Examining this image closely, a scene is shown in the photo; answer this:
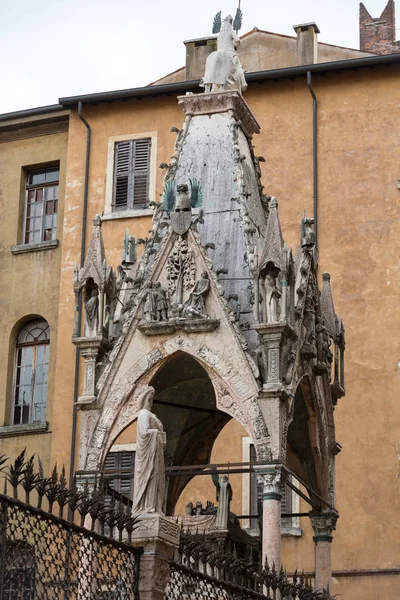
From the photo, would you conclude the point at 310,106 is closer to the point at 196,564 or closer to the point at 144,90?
the point at 144,90

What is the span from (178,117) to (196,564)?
1925cm

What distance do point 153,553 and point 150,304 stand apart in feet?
16.9

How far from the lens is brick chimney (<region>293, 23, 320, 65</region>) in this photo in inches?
1243

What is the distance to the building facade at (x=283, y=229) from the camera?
27312 millimetres

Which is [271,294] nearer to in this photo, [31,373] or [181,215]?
[181,215]

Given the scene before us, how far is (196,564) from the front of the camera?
1373 cm

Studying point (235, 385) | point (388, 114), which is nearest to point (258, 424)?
point (235, 385)

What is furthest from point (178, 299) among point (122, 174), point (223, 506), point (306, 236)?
point (122, 174)

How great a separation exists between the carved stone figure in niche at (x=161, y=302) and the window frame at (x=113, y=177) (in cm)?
1343

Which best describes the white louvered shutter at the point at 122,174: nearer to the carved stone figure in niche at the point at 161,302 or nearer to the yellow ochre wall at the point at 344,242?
the yellow ochre wall at the point at 344,242

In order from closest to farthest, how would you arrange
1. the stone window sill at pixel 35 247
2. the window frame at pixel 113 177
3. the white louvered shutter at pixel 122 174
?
the window frame at pixel 113 177 → the white louvered shutter at pixel 122 174 → the stone window sill at pixel 35 247

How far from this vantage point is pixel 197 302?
17.5 meters

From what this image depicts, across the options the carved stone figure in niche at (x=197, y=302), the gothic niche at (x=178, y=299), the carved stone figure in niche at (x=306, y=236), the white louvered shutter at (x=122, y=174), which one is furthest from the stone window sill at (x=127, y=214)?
the carved stone figure in niche at (x=197, y=302)

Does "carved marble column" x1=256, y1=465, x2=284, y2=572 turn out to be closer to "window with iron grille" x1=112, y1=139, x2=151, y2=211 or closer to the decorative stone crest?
the decorative stone crest
